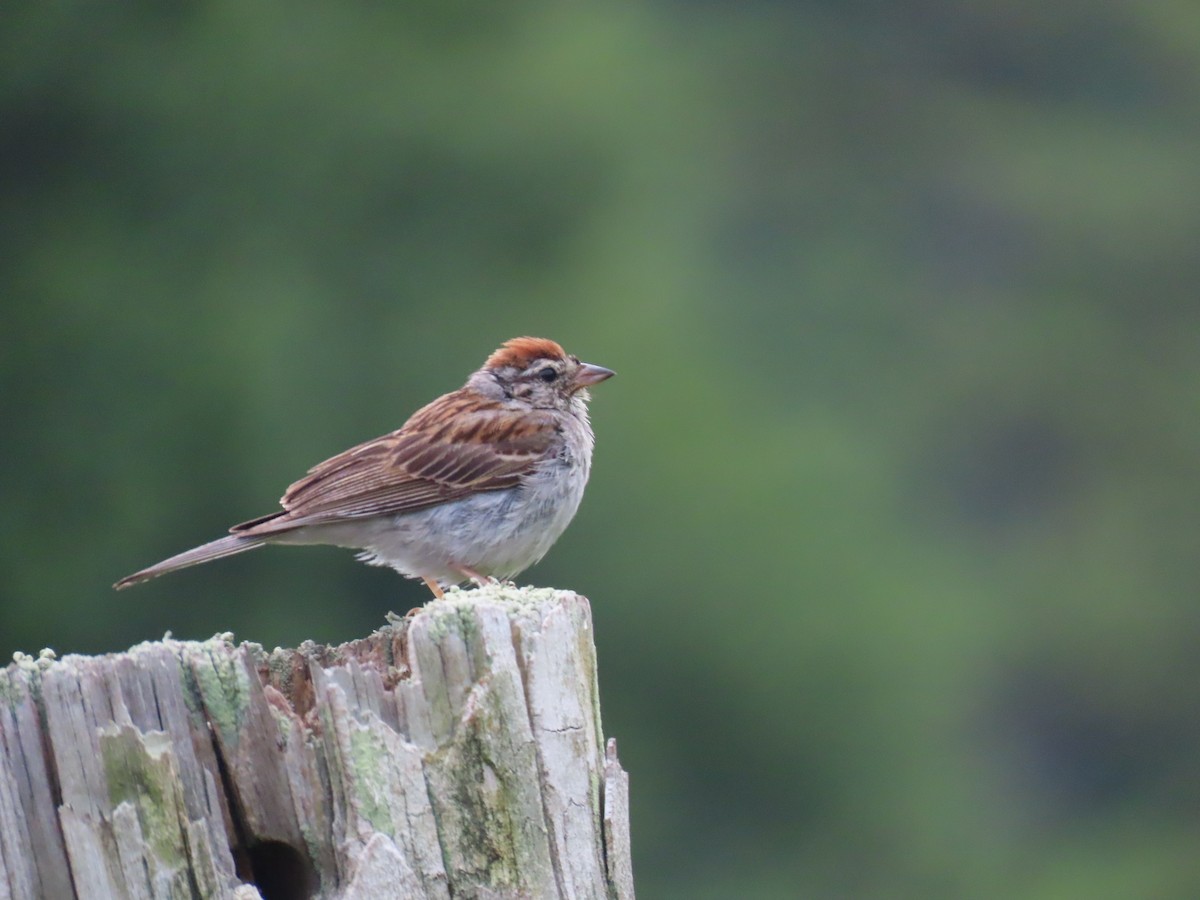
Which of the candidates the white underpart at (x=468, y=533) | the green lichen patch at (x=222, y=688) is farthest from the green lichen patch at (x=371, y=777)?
the white underpart at (x=468, y=533)

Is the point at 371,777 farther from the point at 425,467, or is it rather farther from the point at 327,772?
the point at 425,467

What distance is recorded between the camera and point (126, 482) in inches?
813

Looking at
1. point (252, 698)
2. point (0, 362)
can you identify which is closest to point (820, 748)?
point (0, 362)

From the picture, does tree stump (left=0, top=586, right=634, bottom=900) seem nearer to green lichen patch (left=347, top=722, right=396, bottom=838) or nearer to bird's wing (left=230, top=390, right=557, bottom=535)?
green lichen patch (left=347, top=722, right=396, bottom=838)

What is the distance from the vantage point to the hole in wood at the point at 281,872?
12.8ft

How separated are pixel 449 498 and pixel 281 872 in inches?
128

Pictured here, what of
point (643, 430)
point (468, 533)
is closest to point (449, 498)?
point (468, 533)

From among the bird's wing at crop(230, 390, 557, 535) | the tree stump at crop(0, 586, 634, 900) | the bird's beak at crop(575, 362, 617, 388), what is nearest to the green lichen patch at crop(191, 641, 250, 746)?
the tree stump at crop(0, 586, 634, 900)

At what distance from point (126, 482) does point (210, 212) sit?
3.61 metres

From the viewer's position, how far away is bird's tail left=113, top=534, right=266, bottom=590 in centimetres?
571

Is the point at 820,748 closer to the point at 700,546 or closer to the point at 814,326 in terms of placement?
the point at 700,546

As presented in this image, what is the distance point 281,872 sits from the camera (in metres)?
3.95

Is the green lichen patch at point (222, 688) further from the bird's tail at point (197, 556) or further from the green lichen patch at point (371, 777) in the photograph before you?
the bird's tail at point (197, 556)

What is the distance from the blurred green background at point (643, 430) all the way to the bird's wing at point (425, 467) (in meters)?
11.1
